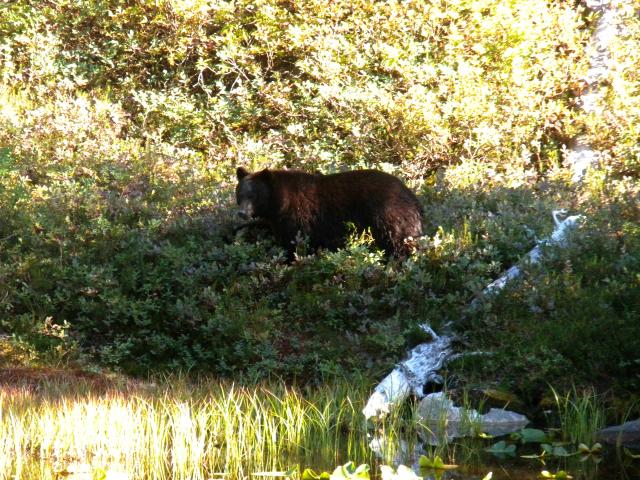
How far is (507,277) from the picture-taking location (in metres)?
9.16

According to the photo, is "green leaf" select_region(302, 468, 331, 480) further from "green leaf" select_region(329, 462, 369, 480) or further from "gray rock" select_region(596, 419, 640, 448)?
"gray rock" select_region(596, 419, 640, 448)

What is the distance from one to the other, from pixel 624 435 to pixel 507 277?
7.99ft

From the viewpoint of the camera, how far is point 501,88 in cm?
1382

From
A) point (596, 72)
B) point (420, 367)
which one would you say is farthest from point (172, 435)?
point (596, 72)

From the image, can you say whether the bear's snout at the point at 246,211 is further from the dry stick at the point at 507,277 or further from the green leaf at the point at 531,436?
the green leaf at the point at 531,436

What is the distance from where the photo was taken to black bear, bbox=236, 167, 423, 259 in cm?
978

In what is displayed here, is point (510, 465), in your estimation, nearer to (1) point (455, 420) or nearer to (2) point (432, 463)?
(2) point (432, 463)

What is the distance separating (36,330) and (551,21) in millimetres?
9508

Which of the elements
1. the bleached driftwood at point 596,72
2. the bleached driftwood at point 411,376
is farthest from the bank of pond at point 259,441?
the bleached driftwood at point 596,72

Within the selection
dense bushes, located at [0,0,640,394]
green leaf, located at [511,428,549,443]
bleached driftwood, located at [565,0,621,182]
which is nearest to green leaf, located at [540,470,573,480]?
green leaf, located at [511,428,549,443]

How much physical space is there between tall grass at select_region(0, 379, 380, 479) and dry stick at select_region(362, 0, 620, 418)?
0.45m

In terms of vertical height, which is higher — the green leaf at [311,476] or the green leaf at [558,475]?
the green leaf at [311,476]

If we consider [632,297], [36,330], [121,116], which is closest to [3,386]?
[36,330]

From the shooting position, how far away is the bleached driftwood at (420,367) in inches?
300
